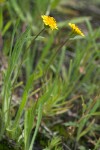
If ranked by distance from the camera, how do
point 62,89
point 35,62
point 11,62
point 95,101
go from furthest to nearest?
point 35,62, point 62,89, point 95,101, point 11,62

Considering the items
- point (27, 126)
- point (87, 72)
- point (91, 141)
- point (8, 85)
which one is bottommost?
point (91, 141)

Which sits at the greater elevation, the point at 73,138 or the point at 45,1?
the point at 45,1

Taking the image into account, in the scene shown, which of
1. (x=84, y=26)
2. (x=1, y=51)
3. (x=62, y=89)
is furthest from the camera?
(x=84, y=26)

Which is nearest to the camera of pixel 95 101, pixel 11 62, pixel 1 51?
pixel 11 62

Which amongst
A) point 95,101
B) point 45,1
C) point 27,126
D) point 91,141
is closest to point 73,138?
point 91,141

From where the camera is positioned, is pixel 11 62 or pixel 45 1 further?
pixel 45 1

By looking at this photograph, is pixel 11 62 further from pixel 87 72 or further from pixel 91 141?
pixel 87 72

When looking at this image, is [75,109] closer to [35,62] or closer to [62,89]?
[62,89]

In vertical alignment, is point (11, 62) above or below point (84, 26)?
above

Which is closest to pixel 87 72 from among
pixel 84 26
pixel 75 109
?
pixel 75 109
